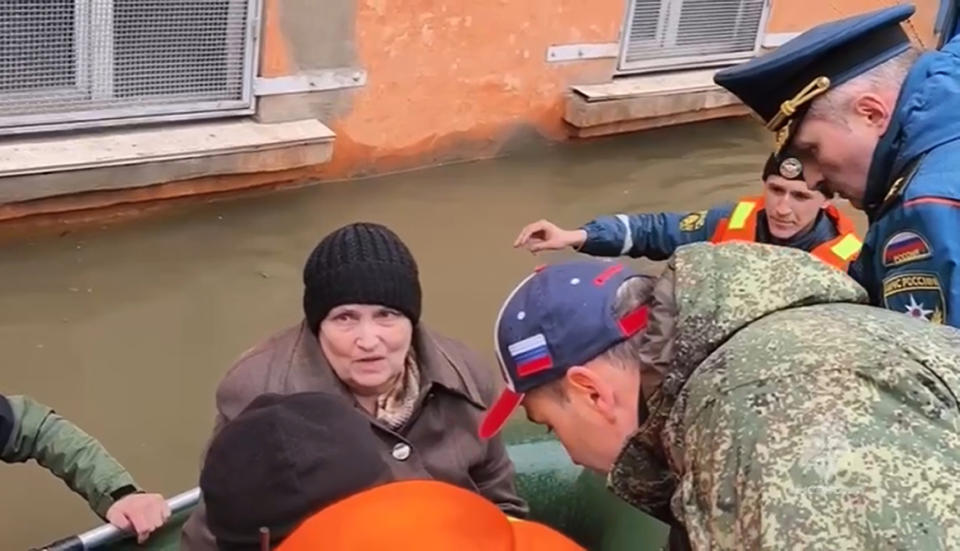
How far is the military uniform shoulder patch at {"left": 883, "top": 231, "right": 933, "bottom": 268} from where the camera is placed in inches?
63.2

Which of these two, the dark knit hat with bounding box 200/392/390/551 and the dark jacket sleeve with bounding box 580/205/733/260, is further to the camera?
the dark jacket sleeve with bounding box 580/205/733/260

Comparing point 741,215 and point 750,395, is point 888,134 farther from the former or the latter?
point 741,215

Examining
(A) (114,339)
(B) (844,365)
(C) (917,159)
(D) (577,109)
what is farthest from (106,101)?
(B) (844,365)

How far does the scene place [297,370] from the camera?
1891 millimetres

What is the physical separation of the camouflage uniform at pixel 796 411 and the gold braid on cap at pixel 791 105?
49 centimetres

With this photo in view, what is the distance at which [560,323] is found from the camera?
4.12ft

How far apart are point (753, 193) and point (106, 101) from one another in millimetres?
2718

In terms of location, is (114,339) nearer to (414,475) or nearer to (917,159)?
(414,475)

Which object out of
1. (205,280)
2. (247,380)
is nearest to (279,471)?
(247,380)

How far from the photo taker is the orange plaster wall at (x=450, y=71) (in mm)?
4594

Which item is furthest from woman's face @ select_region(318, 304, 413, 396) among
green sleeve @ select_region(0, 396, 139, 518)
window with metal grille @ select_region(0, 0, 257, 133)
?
window with metal grille @ select_region(0, 0, 257, 133)

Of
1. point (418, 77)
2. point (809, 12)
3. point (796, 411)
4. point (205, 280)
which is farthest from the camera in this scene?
point (809, 12)

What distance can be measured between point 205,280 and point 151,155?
49 cm

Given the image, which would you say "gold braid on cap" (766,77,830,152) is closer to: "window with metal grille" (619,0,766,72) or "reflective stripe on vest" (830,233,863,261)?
"reflective stripe on vest" (830,233,863,261)
